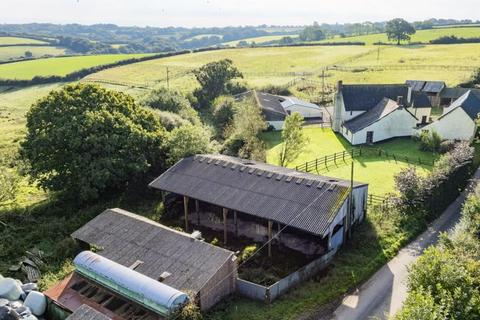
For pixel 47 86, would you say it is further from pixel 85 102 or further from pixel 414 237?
pixel 414 237

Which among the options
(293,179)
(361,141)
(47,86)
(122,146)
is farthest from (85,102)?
(47,86)

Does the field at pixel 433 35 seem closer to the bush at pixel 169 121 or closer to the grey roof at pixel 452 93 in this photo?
the grey roof at pixel 452 93

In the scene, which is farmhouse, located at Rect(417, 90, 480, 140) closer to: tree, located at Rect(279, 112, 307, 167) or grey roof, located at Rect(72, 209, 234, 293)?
tree, located at Rect(279, 112, 307, 167)

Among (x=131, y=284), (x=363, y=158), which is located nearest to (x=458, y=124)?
(x=363, y=158)

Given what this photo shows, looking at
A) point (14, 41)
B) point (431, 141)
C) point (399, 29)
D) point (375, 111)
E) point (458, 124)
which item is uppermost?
point (399, 29)

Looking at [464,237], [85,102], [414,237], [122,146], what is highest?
[85,102]

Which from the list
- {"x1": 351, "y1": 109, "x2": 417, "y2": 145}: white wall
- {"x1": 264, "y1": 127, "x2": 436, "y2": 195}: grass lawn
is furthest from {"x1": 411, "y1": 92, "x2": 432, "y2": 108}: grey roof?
{"x1": 264, "y1": 127, "x2": 436, "y2": 195}: grass lawn

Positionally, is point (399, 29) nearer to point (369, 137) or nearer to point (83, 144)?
point (369, 137)
